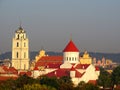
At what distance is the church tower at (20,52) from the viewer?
110 m

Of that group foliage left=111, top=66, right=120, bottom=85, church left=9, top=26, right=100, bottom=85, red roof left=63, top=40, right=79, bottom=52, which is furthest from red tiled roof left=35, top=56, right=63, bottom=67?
foliage left=111, top=66, right=120, bottom=85

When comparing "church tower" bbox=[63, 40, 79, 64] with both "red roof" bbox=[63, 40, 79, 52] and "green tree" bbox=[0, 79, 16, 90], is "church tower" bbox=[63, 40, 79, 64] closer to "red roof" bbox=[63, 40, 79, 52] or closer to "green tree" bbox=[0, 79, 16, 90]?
"red roof" bbox=[63, 40, 79, 52]

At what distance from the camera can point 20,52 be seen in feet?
363

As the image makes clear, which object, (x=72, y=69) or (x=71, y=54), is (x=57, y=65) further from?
(x=72, y=69)

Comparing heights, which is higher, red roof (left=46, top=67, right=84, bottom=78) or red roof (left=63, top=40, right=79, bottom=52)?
red roof (left=63, top=40, right=79, bottom=52)

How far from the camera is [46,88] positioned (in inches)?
2366

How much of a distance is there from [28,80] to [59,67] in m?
27.7

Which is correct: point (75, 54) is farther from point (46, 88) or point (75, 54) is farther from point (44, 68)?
point (46, 88)

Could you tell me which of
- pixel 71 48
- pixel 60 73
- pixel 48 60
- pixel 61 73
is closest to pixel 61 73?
pixel 61 73

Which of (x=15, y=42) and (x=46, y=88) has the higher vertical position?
(x=15, y=42)

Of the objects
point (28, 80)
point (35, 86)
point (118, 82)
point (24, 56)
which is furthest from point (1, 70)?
point (35, 86)

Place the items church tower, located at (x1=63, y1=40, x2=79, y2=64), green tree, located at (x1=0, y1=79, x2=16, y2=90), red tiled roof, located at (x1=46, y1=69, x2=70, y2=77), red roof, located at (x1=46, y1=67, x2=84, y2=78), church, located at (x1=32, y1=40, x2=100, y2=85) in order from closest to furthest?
green tree, located at (x1=0, y1=79, x2=16, y2=90) → church, located at (x1=32, y1=40, x2=100, y2=85) → red roof, located at (x1=46, y1=67, x2=84, y2=78) → red tiled roof, located at (x1=46, y1=69, x2=70, y2=77) → church tower, located at (x1=63, y1=40, x2=79, y2=64)

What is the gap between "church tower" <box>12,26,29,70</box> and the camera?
4350 inches

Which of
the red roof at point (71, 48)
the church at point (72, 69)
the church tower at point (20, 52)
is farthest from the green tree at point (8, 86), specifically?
the church tower at point (20, 52)
